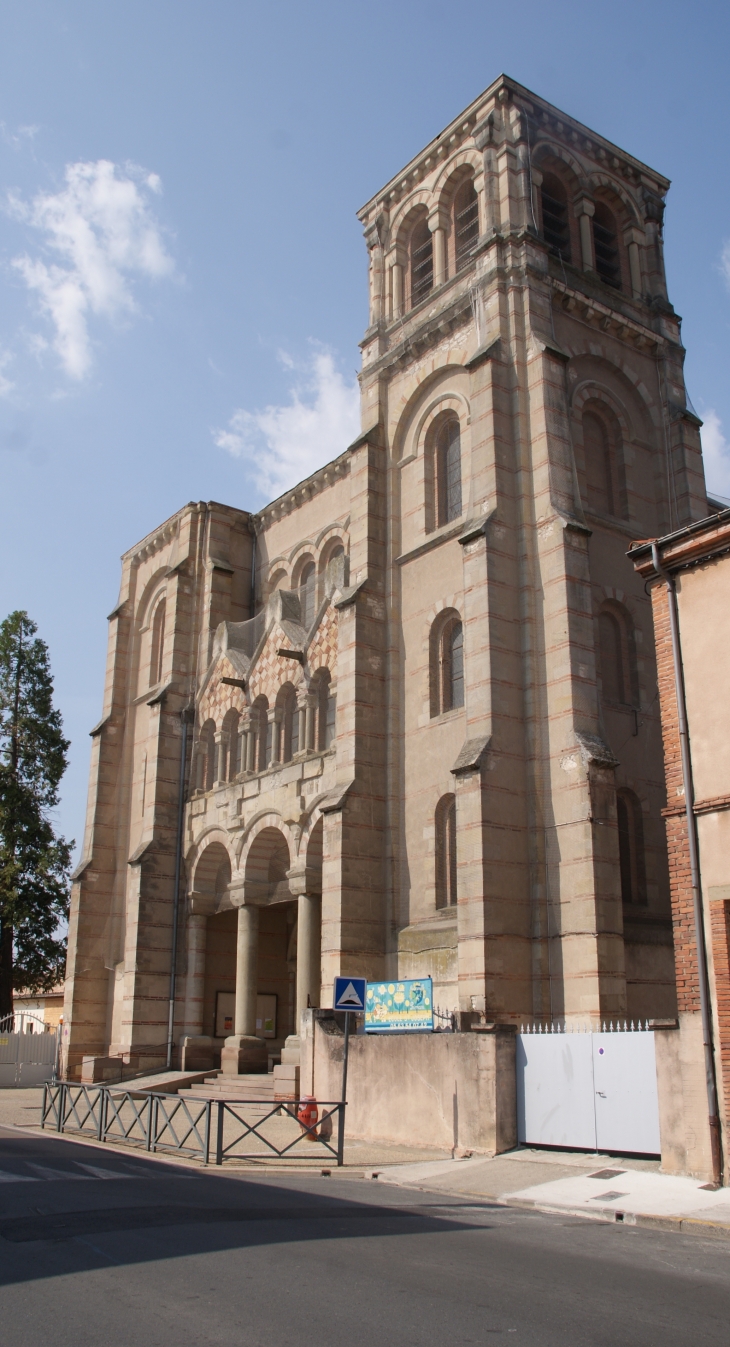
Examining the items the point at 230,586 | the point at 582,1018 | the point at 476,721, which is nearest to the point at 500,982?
the point at 582,1018

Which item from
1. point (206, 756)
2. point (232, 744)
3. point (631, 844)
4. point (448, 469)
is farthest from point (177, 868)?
point (631, 844)

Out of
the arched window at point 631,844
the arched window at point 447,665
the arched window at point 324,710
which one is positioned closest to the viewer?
the arched window at point 631,844

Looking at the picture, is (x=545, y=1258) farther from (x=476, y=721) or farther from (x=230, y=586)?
(x=230, y=586)

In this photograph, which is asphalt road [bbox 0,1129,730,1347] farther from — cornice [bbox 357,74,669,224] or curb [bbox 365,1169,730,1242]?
cornice [bbox 357,74,669,224]

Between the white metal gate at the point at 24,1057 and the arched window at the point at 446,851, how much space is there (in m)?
18.1

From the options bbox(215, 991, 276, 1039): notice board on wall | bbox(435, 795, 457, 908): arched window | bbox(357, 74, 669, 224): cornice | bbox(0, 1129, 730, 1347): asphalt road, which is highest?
bbox(357, 74, 669, 224): cornice

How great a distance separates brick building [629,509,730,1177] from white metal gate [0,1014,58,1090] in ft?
85.2

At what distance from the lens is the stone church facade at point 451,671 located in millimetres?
20125

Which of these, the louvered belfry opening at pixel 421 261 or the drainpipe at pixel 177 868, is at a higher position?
the louvered belfry opening at pixel 421 261

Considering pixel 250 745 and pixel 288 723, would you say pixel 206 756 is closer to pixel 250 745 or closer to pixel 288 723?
pixel 250 745

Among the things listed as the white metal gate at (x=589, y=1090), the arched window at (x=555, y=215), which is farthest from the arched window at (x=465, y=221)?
the white metal gate at (x=589, y=1090)

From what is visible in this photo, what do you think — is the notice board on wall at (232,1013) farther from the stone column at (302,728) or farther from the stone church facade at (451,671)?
the stone column at (302,728)

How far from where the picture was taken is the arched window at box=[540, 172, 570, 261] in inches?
1049

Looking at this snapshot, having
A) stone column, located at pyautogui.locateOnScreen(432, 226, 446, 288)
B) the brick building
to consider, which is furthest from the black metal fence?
stone column, located at pyautogui.locateOnScreen(432, 226, 446, 288)
